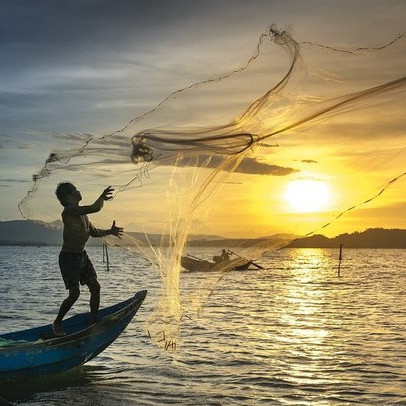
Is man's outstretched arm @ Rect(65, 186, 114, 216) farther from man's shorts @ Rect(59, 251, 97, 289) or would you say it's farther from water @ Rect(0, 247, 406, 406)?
water @ Rect(0, 247, 406, 406)

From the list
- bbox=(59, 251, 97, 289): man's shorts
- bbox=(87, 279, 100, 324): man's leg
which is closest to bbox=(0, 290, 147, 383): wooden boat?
bbox=(87, 279, 100, 324): man's leg

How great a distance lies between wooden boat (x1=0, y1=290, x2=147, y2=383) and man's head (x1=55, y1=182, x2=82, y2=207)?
2.37 meters

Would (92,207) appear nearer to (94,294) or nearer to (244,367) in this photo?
(94,294)

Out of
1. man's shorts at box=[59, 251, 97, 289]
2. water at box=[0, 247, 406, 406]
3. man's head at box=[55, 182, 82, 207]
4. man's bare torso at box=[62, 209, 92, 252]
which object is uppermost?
man's head at box=[55, 182, 82, 207]

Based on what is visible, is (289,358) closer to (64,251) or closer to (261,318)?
(64,251)

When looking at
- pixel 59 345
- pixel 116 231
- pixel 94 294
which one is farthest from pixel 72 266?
pixel 59 345

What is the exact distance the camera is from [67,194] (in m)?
11.7

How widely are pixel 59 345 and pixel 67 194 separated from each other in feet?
8.57

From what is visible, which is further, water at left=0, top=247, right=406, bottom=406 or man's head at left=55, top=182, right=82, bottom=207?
water at left=0, top=247, right=406, bottom=406

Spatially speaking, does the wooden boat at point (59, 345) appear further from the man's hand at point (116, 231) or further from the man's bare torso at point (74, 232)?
the man's hand at point (116, 231)

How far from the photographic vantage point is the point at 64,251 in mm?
11875

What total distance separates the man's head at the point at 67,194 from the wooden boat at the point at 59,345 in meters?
2.37

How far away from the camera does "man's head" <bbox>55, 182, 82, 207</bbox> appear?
11.7 m

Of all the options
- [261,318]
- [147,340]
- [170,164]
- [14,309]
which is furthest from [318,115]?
[14,309]
